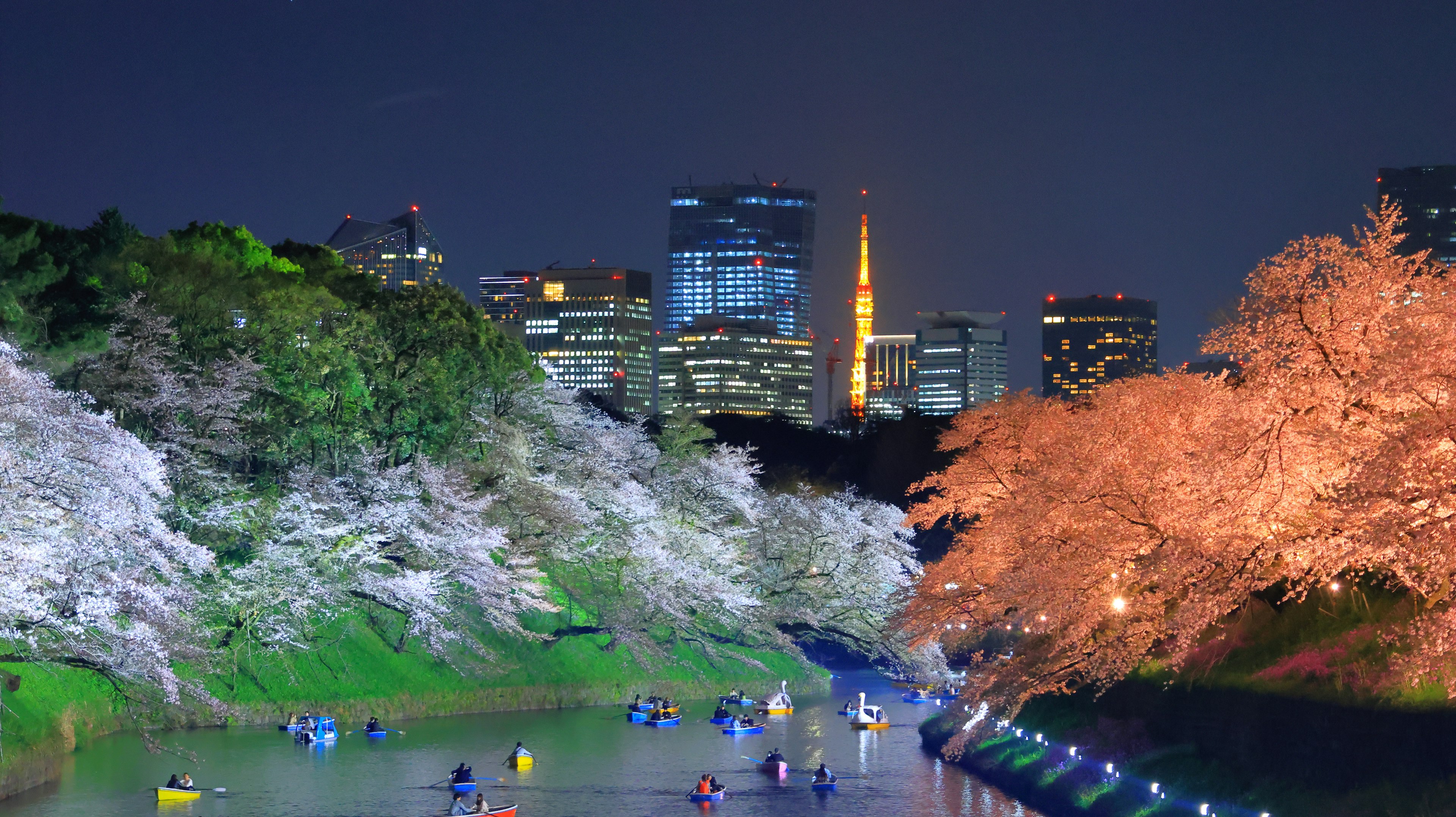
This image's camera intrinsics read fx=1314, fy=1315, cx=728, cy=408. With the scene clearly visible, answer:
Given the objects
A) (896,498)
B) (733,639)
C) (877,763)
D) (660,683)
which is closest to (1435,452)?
(877,763)

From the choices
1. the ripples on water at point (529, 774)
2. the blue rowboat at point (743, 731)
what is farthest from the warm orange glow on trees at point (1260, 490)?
the blue rowboat at point (743, 731)

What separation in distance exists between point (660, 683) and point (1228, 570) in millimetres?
29528

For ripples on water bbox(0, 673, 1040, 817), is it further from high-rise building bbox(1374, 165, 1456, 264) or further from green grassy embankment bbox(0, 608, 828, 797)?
high-rise building bbox(1374, 165, 1456, 264)

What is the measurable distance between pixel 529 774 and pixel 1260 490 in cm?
1933

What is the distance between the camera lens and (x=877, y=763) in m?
36.1

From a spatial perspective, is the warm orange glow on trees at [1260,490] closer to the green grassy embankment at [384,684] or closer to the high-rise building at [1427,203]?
the green grassy embankment at [384,684]

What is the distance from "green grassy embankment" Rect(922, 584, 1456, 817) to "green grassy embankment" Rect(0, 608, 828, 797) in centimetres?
1921

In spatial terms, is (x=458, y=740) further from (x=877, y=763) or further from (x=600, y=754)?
(x=877, y=763)

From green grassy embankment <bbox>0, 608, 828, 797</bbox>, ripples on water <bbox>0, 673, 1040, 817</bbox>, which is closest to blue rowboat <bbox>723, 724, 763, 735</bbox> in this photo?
ripples on water <bbox>0, 673, 1040, 817</bbox>

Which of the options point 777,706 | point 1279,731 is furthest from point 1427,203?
point 1279,731

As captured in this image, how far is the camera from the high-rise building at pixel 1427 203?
109 m

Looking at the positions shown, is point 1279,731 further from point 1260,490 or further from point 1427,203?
point 1427,203

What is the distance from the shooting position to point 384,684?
3978 centimetres

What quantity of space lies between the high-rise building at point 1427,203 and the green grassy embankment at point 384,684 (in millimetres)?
71186
